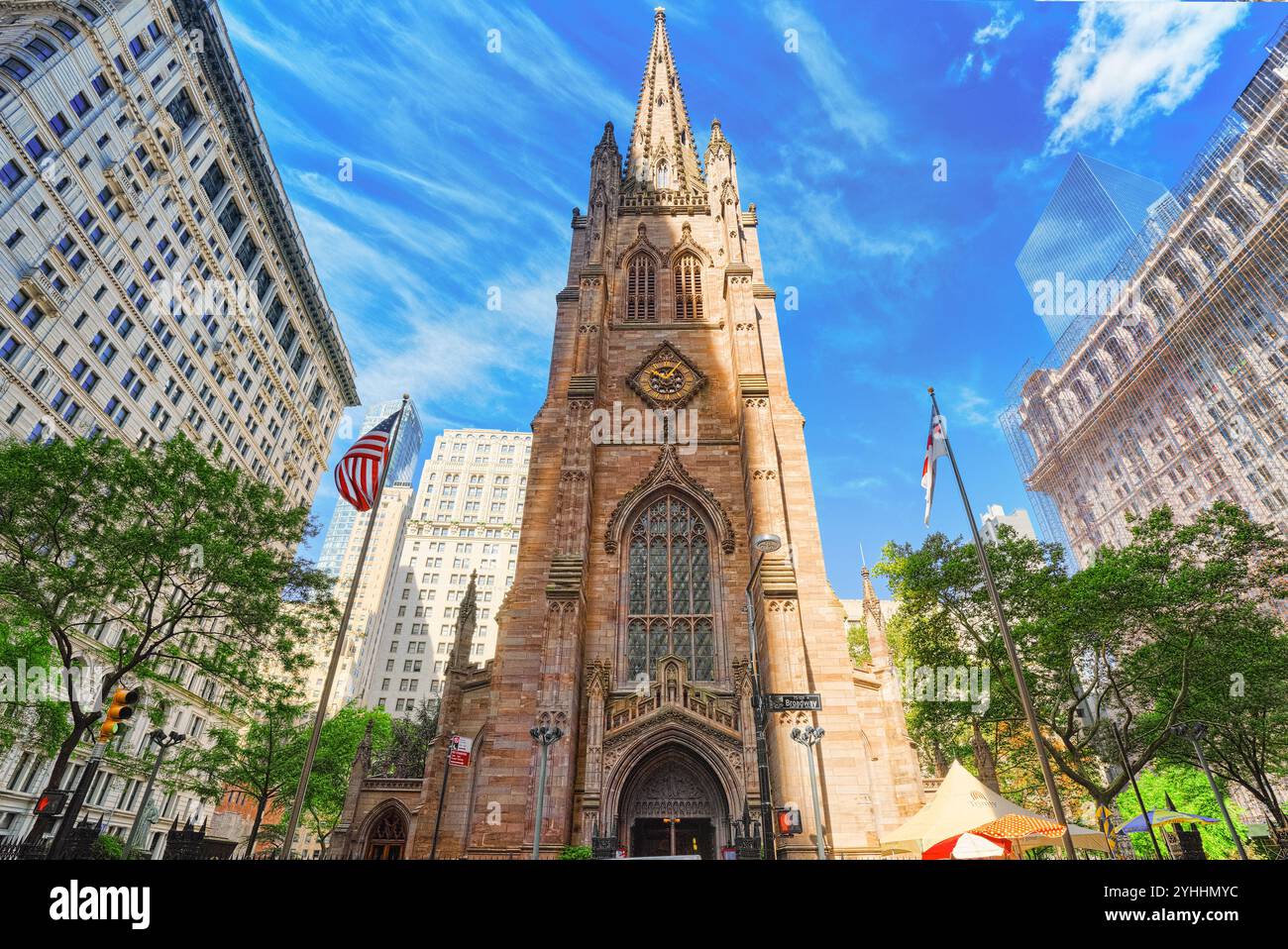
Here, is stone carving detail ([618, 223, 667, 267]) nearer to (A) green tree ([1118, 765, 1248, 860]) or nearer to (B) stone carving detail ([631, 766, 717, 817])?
(B) stone carving detail ([631, 766, 717, 817])

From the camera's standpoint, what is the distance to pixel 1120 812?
42.6 m

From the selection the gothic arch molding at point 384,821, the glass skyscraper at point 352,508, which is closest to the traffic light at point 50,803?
the gothic arch molding at point 384,821

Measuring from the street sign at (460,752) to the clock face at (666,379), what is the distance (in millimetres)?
16391

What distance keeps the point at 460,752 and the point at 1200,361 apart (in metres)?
63.7

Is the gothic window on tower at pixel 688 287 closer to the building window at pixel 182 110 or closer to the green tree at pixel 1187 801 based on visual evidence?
the green tree at pixel 1187 801

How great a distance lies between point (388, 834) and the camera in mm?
28953

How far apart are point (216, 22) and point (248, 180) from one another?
10857 millimetres

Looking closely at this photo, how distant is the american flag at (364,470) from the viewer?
54.0 feet

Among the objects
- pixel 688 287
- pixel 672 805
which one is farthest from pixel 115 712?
pixel 688 287

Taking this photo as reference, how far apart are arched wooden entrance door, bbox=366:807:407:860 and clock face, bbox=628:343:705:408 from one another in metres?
21.4

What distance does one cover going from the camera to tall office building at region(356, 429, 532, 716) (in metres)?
93.4

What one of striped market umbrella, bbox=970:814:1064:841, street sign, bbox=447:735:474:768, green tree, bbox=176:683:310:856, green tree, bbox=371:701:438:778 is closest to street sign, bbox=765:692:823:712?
striped market umbrella, bbox=970:814:1064:841
